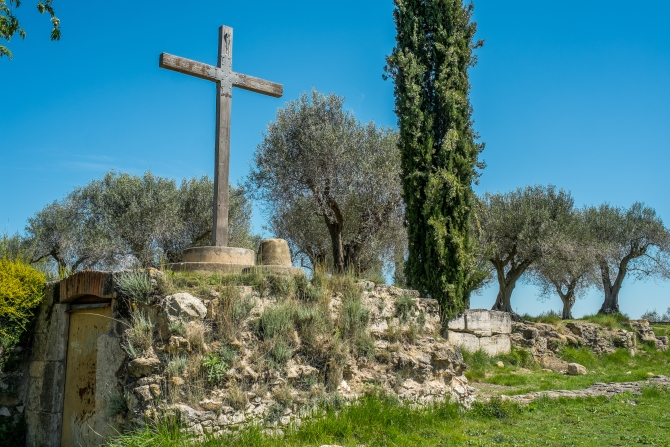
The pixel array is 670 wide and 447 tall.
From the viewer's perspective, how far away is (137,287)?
642 centimetres

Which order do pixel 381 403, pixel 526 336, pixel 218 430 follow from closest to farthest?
pixel 218 430 < pixel 381 403 < pixel 526 336

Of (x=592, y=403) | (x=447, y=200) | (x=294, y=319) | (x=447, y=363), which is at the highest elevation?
(x=447, y=200)

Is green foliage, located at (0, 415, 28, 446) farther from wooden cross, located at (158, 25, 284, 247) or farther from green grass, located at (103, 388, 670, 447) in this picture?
wooden cross, located at (158, 25, 284, 247)

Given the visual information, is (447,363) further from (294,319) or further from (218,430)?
(218,430)

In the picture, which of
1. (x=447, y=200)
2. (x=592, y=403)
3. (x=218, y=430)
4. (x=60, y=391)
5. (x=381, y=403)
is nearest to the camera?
(x=218, y=430)

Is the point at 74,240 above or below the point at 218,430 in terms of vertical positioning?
above

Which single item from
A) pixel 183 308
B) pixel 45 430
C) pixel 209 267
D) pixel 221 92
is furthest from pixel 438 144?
pixel 45 430

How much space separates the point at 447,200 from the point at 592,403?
592cm

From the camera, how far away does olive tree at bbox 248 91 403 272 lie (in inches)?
707

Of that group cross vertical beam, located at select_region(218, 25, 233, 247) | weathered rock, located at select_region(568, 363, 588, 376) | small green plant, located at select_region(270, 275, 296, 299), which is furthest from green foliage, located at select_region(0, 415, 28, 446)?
weathered rock, located at select_region(568, 363, 588, 376)

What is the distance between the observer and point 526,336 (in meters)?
16.2

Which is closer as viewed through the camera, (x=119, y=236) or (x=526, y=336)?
(x=526, y=336)

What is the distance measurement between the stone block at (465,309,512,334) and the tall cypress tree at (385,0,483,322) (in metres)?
0.55

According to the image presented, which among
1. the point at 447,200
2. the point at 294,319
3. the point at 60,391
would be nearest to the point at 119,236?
the point at 447,200
